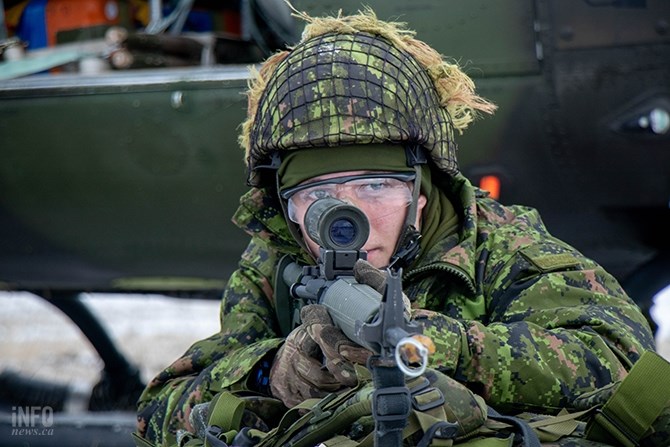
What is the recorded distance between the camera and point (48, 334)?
8906mm

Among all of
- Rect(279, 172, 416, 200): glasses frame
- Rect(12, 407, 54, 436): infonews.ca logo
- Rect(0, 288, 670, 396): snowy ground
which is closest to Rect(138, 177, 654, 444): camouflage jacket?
Rect(279, 172, 416, 200): glasses frame

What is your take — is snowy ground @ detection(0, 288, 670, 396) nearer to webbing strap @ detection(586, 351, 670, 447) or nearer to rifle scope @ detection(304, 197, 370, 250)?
rifle scope @ detection(304, 197, 370, 250)

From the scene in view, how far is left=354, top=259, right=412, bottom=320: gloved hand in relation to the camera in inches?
85.1

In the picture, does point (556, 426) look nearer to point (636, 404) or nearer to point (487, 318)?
point (636, 404)

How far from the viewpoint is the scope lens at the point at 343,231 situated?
2344mm

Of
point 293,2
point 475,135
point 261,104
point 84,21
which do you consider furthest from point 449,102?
point 84,21

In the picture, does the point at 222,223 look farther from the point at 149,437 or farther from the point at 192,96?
the point at 149,437

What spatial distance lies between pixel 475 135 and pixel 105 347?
2426mm

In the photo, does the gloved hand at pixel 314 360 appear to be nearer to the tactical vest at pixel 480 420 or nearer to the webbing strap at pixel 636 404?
the tactical vest at pixel 480 420

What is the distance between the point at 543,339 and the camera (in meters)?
2.54

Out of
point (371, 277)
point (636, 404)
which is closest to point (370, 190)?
point (371, 277)

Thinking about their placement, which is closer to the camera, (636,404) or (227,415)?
(636,404)

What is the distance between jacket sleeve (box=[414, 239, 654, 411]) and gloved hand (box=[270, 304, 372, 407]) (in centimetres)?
24

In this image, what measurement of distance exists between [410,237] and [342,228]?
0.40 m
